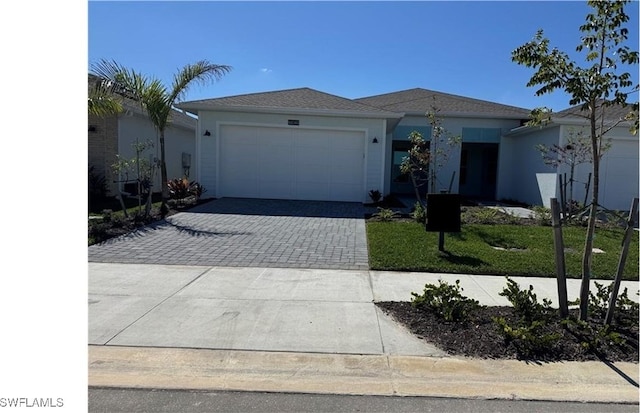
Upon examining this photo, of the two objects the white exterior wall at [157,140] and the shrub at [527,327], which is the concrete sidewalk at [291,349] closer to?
the shrub at [527,327]

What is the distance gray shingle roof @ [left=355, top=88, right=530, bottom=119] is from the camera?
18641 millimetres

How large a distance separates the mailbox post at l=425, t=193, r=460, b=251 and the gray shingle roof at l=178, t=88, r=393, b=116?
8.03m

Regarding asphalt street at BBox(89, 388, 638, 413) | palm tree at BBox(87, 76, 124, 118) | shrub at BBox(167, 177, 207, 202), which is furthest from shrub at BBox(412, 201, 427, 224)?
palm tree at BBox(87, 76, 124, 118)

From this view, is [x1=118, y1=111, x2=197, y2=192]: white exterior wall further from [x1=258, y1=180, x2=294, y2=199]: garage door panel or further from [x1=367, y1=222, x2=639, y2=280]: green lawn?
[x1=367, y1=222, x2=639, y2=280]: green lawn

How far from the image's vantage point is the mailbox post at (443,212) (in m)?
7.13

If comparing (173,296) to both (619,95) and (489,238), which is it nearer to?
(619,95)

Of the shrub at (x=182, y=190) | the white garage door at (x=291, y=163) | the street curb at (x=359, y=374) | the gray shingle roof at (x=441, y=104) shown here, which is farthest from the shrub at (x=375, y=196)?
the street curb at (x=359, y=374)

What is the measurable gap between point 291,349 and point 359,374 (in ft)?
2.34

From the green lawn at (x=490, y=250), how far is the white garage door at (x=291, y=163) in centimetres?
532

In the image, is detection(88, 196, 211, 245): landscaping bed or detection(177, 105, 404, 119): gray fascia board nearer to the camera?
detection(88, 196, 211, 245): landscaping bed

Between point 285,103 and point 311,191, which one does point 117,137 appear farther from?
point 311,191

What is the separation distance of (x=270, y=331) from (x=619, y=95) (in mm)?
4115

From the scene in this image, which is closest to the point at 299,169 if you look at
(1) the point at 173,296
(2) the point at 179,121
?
(2) the point at 179,121

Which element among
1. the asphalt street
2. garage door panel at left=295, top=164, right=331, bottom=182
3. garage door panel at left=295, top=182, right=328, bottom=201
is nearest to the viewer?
the asphalt street
